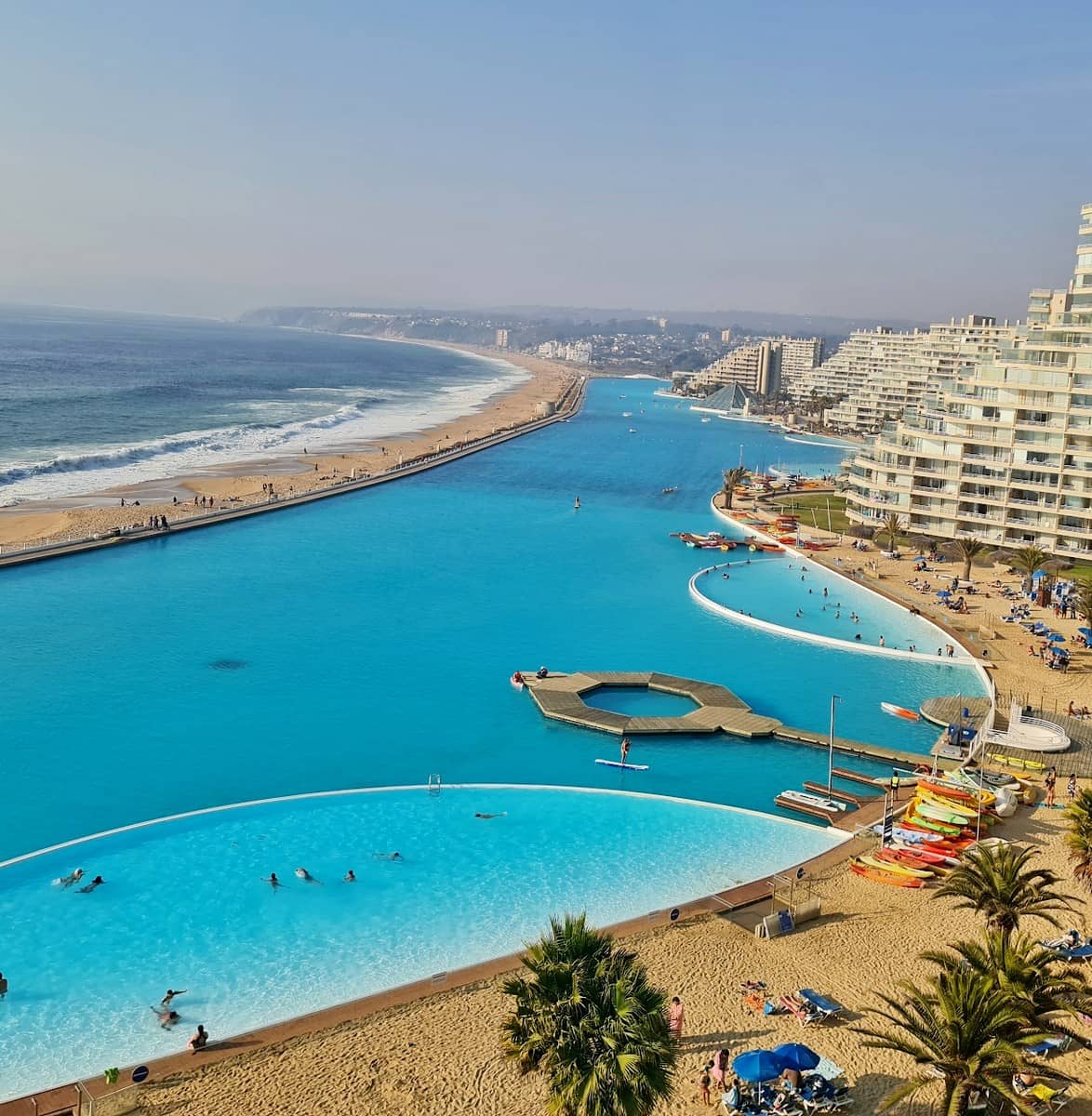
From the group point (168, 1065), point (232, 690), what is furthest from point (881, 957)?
point (232, 690)

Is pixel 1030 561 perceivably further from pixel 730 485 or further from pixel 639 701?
pixel 730 485

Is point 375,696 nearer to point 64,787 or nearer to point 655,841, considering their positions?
point 64,787

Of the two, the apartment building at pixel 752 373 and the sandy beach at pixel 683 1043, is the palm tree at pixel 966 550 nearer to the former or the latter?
the sandy beach at pixel 683 1043

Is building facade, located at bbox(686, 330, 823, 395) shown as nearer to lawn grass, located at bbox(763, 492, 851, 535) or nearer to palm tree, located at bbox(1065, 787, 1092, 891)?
lawn grass, located at bbox(763, 492, 851, 535)

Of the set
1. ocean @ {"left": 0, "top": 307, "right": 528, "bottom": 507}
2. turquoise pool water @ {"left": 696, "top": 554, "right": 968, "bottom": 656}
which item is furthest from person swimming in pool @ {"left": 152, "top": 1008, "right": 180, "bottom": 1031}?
ocean @ {"left": 0, "top": 307, "right": 528, "bottom": 507}

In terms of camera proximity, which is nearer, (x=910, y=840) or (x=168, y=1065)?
(x=168, y=1065)
